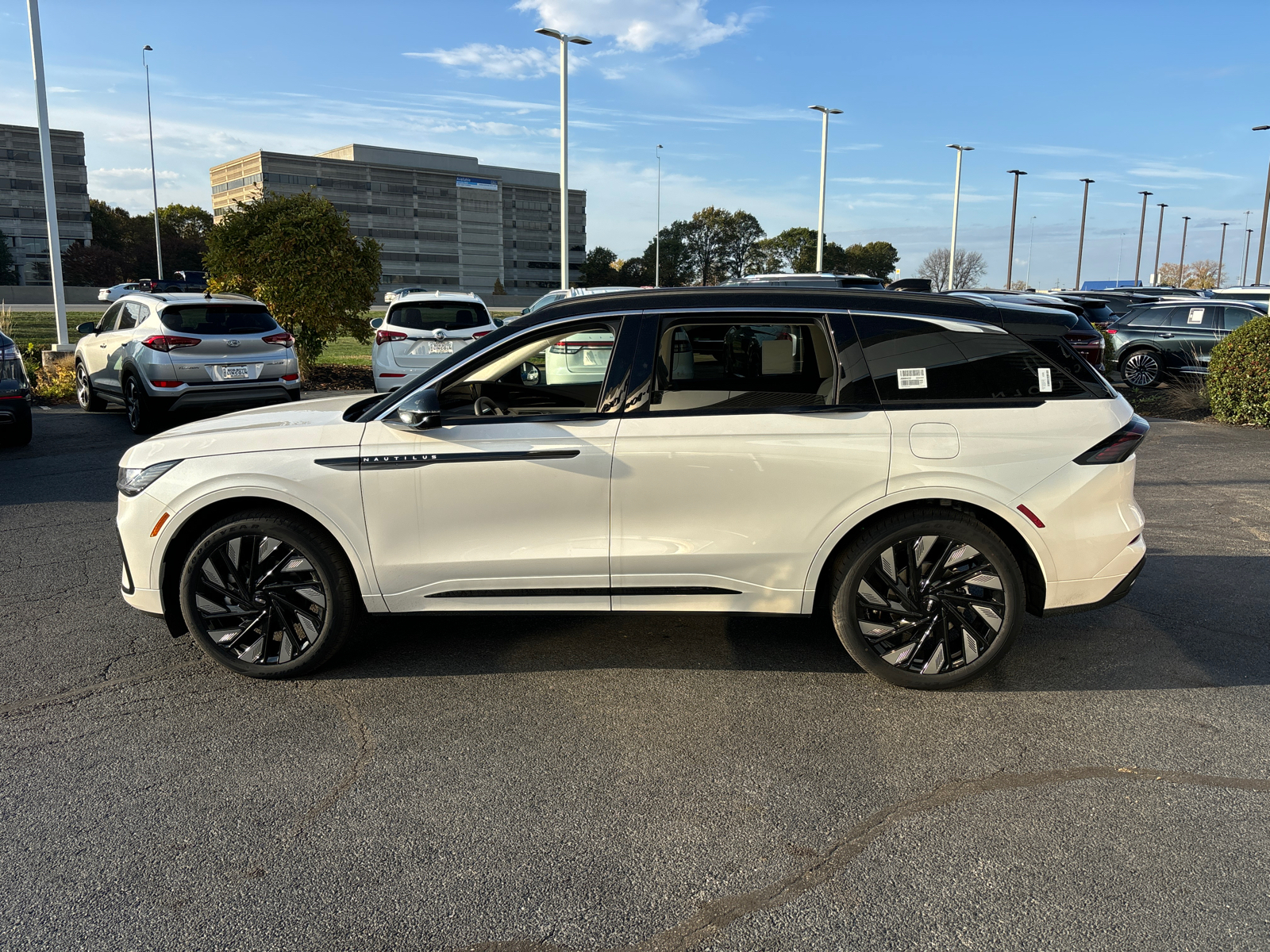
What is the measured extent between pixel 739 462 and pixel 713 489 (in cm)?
16

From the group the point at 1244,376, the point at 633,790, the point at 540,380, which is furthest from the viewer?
the point at 1244,376

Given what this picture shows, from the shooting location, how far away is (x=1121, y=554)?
4105 millimetres

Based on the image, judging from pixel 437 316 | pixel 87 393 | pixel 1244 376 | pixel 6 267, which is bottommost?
pixel 87 393

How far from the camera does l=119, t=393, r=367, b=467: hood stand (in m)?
4.20

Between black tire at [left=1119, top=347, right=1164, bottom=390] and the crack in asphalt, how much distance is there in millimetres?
16334

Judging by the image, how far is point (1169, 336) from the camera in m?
17.5

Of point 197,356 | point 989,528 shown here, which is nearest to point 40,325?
point 197,356

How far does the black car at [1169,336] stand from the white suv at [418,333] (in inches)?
461

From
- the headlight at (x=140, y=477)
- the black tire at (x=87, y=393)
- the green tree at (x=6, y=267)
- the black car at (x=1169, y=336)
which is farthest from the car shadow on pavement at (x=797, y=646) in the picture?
the green tree at (x=6, y=267)

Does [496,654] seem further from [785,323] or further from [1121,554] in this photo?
[1121,554]

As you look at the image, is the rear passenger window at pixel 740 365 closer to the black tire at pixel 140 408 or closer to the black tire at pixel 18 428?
the black tire at pixel 140 408

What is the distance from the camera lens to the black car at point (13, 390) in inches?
396

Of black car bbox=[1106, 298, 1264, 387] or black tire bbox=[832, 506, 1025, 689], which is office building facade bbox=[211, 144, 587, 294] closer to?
black car bbox=[1106, 298, 1264, 387]

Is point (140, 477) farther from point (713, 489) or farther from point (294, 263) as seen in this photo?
point (294, 263)
